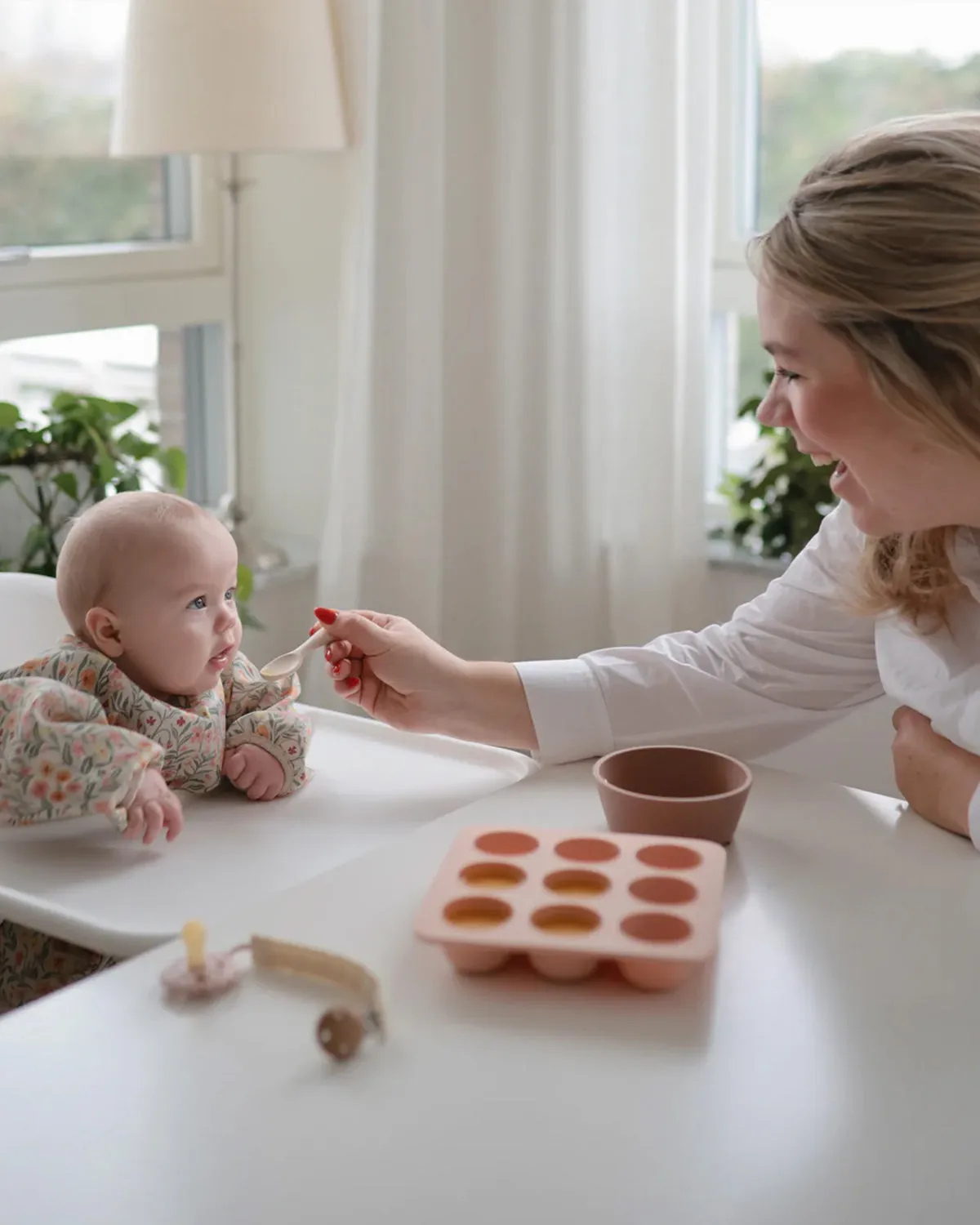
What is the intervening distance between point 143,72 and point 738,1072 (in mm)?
1953

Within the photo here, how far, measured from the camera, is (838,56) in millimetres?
2598

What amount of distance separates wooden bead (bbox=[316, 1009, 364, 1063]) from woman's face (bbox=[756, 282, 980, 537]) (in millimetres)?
602

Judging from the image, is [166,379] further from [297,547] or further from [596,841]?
[596,841]

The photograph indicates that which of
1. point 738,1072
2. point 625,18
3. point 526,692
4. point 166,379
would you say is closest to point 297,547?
point 166,379

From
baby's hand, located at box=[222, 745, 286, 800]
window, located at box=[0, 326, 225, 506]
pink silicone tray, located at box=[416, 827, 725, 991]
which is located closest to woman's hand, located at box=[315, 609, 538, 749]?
baby's hand, located at box=[222, 745, 286, 800]

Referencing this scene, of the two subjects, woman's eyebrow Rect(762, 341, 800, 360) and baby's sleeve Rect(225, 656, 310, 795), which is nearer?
woman's eyebrow Rect(762, 341, 800, 360)

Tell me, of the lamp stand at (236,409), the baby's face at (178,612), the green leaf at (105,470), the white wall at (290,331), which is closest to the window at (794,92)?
the white wall at (290,331)

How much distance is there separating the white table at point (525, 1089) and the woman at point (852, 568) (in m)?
0.28

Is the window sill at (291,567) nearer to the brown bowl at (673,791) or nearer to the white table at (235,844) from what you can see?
the white table at (235,844)

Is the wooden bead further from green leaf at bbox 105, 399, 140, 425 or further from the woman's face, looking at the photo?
green leaf at bbox 105, 399, 140, 425

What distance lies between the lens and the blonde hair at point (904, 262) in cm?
112

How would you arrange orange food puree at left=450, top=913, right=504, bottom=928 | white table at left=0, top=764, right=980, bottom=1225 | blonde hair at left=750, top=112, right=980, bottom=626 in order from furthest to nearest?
1. blonde hair at left=750, top=112, right=980, bottom=626
2. orange food puree at left=450, top=913, right=504, bottom=928
3. white table at left=0, top=764, right=980, bottom=1225

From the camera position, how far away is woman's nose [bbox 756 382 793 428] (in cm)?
126

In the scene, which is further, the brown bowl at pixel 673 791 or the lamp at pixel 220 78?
the lamp at pixel 220 78
